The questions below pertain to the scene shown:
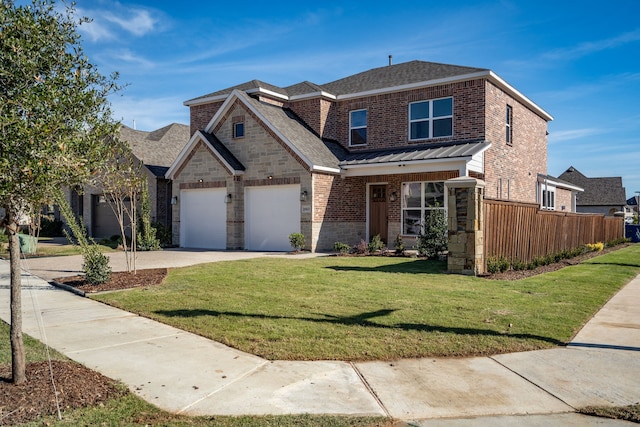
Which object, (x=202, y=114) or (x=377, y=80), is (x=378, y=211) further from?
(x=202, y=114)

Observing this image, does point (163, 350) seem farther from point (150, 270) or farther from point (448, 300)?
point (150, 270)

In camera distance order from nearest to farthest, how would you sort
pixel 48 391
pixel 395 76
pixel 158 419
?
pixel 158 419 < pixel 48 391 < pixel 395 76

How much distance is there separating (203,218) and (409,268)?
444 inches

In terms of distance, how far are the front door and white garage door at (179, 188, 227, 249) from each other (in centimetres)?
611

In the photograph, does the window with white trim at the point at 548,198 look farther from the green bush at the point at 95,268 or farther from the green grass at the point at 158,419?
the green grass at the point at 158,419

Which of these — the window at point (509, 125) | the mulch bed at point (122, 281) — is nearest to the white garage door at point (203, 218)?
the mulch bed at point (122, 281)

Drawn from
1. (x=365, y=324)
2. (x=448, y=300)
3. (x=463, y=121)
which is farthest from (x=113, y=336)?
(x=463, y=121)

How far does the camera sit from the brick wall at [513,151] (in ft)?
61.2

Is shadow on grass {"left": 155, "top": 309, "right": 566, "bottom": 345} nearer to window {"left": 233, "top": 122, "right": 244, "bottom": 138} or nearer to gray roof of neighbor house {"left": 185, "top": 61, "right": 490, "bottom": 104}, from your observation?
window {"left": 233, "top": 122, "right": 244, "bottom": 138}

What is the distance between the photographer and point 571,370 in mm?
5230

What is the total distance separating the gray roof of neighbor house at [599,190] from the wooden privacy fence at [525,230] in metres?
35.9

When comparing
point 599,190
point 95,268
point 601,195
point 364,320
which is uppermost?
point 599,190

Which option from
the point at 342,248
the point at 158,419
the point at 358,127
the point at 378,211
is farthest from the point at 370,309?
the point at 358,127

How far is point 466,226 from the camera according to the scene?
38.0 ft
